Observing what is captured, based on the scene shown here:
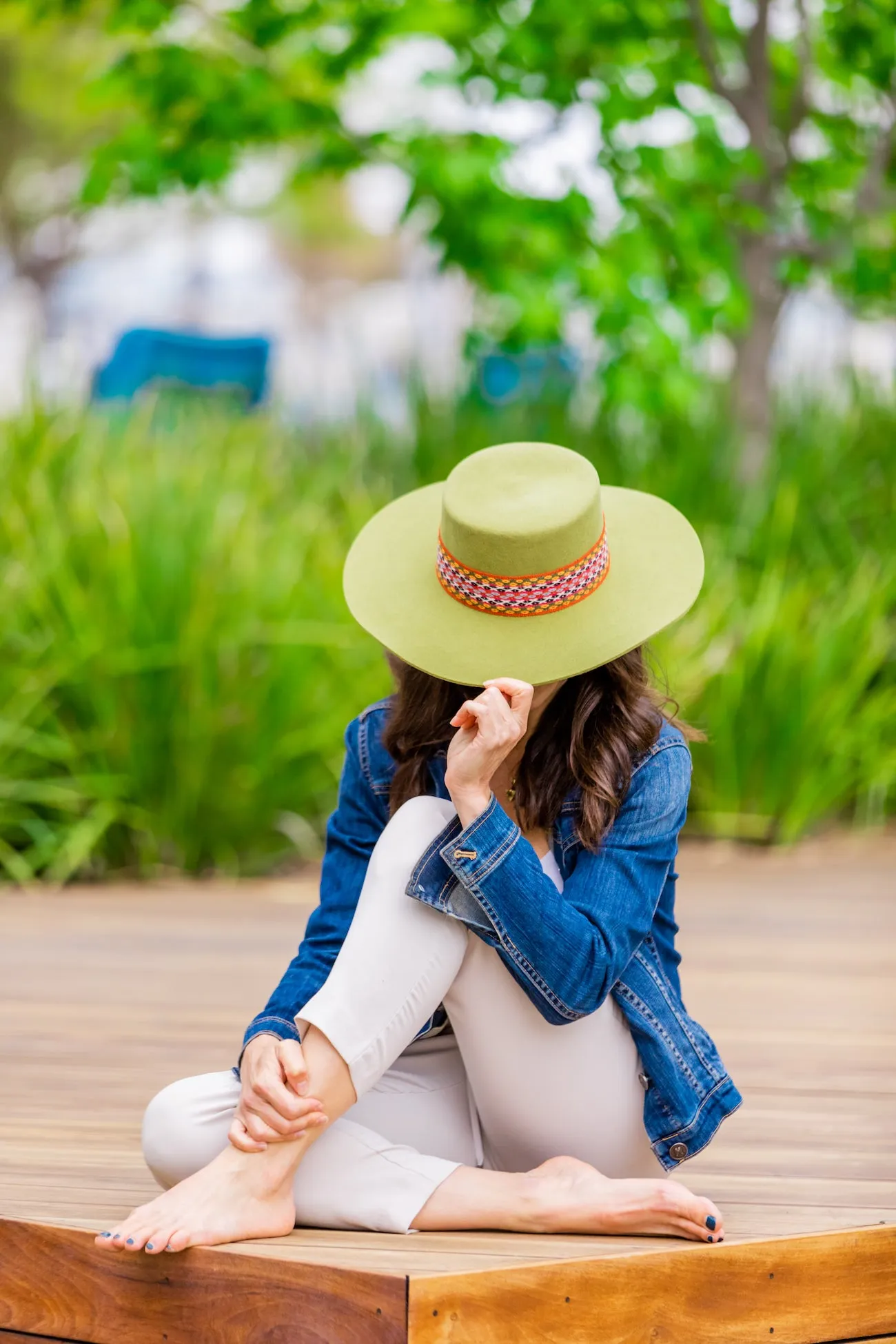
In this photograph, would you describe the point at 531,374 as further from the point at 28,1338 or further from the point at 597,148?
the point at 28,1338

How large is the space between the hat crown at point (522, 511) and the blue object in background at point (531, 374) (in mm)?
4495

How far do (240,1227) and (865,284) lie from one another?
196 inches

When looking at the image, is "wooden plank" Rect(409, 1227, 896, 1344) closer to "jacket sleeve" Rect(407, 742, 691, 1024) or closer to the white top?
"jacket sleeve" Rect(407, 742, 691, 1024)

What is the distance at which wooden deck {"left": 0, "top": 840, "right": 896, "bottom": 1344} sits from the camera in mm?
1678

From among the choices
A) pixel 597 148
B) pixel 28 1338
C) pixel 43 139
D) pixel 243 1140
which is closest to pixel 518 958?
pixel 243 1140

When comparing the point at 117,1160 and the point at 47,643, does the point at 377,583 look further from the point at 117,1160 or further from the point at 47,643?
the point at 47,643

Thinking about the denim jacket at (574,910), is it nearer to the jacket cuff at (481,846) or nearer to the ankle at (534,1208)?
the jacket cuff at (481,846)

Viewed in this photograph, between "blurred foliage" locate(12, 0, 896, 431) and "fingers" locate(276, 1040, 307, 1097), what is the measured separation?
373cm

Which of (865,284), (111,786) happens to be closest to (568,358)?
(865,284)

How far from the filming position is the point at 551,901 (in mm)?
1767

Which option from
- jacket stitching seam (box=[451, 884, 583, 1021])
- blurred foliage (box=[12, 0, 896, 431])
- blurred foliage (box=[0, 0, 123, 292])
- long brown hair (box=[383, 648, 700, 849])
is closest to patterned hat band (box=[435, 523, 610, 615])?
long brown hair (box=[383, 648, 700, 849])

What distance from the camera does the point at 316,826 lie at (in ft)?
16.0

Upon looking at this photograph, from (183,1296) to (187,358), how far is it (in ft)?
31.0

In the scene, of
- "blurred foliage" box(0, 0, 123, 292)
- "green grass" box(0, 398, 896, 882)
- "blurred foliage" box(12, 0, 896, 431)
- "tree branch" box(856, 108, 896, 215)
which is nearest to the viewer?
"green grass" box(0, 398, 896, 882)
